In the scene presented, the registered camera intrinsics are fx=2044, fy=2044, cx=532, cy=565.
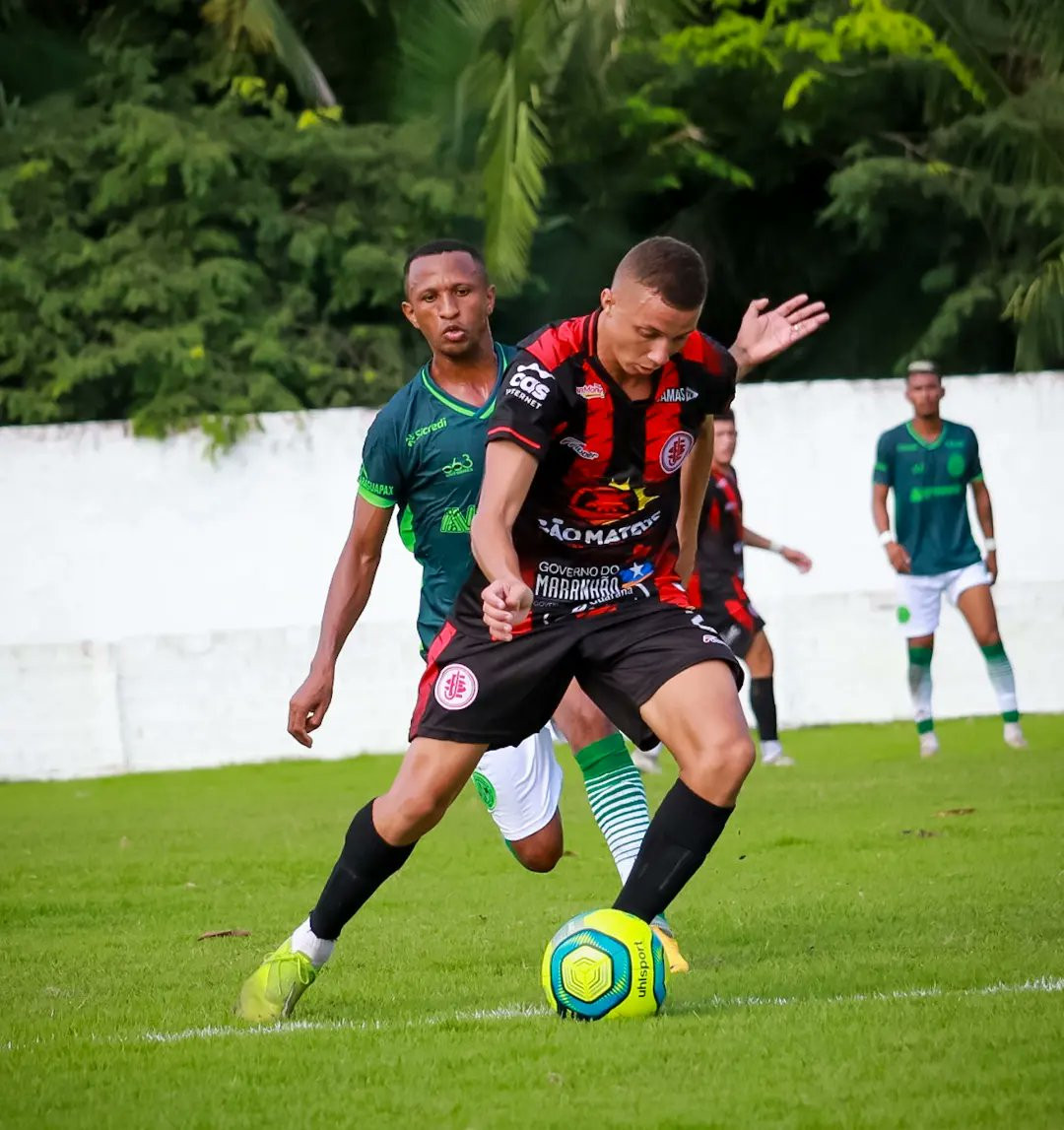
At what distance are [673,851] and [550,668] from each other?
24.1 inches

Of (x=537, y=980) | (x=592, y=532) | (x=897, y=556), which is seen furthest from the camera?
(x=897, y=556)

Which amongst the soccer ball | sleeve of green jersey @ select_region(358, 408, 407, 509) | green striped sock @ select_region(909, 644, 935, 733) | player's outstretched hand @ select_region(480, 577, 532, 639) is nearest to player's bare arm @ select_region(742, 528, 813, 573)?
green striped sock @ select_region(909, 644, 935, 733)

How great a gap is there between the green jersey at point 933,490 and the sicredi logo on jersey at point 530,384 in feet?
28.9

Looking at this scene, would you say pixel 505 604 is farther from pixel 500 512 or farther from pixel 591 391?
pixel 591 391

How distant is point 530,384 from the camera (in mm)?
5477

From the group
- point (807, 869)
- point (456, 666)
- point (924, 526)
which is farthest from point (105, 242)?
point (456, 666)

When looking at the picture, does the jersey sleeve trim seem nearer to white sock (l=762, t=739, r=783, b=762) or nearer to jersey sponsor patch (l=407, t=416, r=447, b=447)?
jersey sponsor patch (l=407, t=416, r=447, b=447)

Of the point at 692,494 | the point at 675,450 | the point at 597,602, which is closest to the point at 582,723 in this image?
the point at 692,494

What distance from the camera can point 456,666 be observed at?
5629 millimetres

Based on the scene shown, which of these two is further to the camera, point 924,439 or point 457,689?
point 924,439

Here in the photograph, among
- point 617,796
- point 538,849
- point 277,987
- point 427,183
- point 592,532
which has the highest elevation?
point 592,532

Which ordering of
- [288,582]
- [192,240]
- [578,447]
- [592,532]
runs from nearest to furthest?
[578,447] < [592,532] < [288,582] < [192,240]

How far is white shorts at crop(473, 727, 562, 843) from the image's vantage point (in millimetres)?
6703

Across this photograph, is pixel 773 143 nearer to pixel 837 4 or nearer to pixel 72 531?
pixel 837 4
